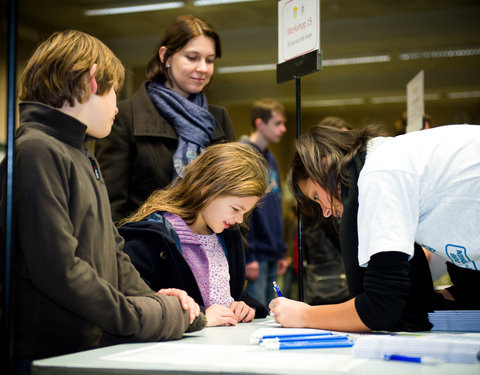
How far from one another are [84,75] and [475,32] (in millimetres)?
6531

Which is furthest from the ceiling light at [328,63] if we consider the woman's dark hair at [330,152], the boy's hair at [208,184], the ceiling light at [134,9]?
the woman's dark hair at [330,152]

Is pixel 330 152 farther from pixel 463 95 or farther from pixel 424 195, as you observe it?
pixel 463 95

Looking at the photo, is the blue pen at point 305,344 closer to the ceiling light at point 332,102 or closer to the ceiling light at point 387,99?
the ceiling light at point 387,99

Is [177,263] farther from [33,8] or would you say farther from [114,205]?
[33,8]

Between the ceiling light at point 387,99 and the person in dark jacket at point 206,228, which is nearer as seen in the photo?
the person in dark jacket at point 206,228

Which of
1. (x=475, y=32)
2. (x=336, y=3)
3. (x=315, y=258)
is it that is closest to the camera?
(x=315, y=258)

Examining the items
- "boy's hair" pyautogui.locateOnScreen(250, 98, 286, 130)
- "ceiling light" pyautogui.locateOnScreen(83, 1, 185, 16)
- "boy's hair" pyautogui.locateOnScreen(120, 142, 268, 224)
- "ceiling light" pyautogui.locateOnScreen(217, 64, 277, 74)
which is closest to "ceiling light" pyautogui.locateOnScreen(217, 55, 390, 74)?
"ceiling light" pyautogui.locateOnScreen(217, 64, 277, 74)

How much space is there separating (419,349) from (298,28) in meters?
1.29

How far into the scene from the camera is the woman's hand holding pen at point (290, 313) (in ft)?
4.43

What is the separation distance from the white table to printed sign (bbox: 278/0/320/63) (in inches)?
43.5

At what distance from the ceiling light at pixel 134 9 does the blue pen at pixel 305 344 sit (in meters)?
5.75

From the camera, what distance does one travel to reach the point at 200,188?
179 centimetres

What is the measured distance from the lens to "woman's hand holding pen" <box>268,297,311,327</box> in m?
1.35

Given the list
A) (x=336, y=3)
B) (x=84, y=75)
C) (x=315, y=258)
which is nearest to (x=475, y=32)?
(x=336, y=3)
